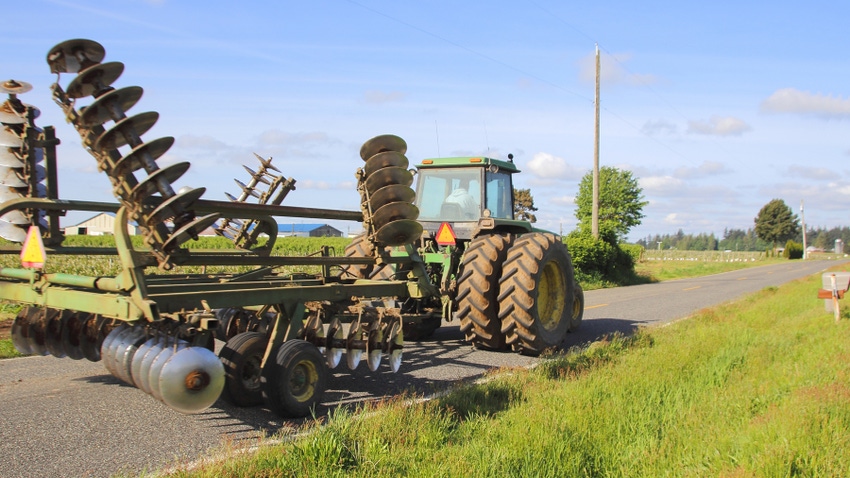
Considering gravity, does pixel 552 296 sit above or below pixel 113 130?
below

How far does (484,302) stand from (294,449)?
4.01m

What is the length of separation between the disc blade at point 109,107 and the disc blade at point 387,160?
2.20 meters

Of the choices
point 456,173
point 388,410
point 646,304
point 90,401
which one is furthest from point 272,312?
point 646,304

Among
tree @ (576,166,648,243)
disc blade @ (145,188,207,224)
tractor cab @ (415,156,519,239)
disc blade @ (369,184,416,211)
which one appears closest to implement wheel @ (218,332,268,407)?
disc blade @ (145,188,207,224)

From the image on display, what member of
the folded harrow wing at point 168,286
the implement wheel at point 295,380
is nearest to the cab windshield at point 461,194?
the folded harrow wing at point 168,286

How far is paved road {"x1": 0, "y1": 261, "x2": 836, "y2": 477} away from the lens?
158 inches

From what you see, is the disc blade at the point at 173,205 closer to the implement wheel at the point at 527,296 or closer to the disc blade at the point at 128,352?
the disc blade at the point at 128,352

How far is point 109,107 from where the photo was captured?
438 centimetres

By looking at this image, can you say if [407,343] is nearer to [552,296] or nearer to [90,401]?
[552,296]

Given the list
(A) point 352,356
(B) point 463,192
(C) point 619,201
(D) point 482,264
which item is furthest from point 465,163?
(C) point 619,201

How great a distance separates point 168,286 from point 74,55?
1.72 m

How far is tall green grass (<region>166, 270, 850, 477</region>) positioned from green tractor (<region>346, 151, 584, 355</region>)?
2.97 feet

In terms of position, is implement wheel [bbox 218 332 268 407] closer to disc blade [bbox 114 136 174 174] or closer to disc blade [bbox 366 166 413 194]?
disc blade [bbox 114 136 174 174]

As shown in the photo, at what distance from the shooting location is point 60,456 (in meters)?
4.05
